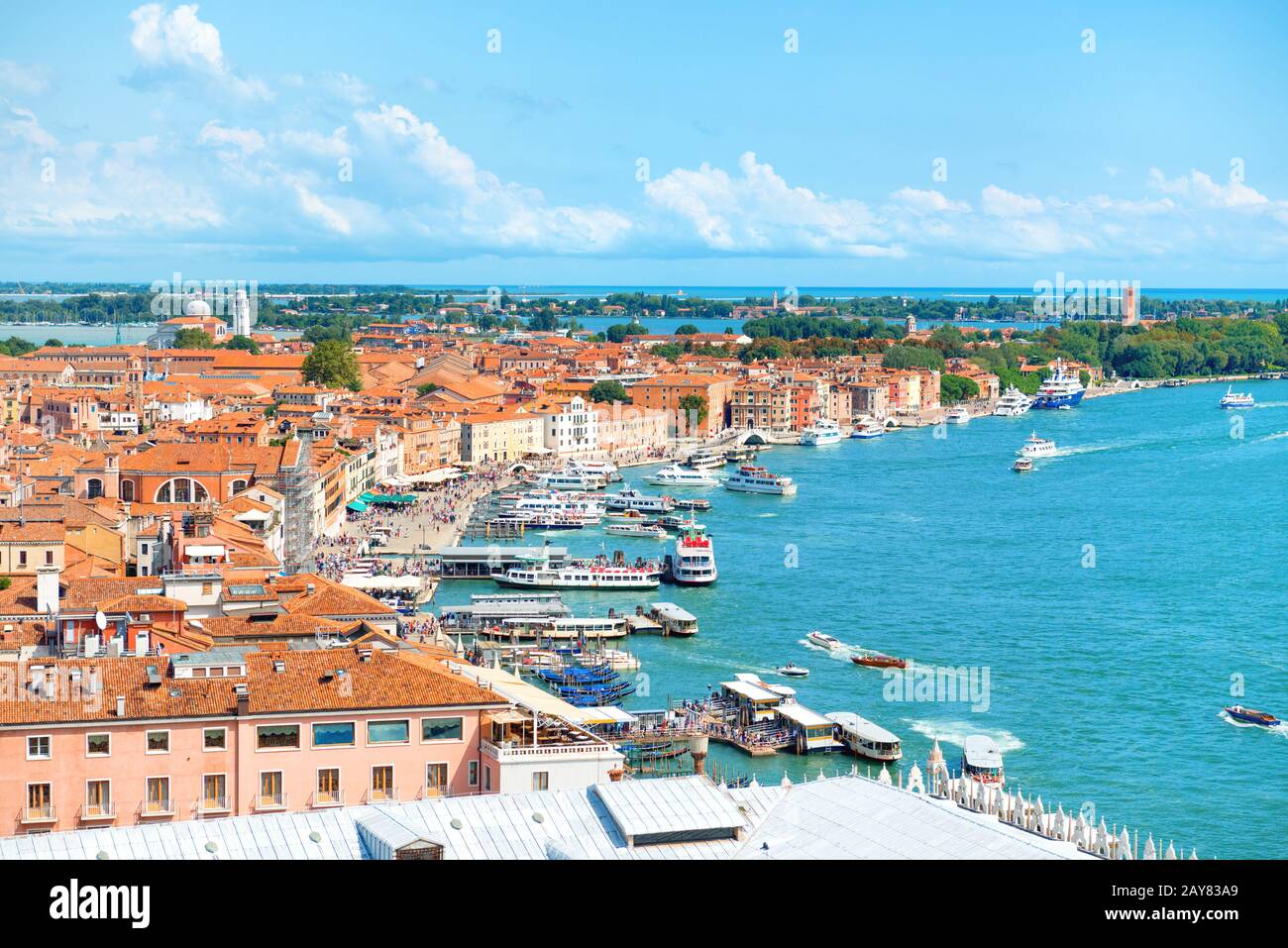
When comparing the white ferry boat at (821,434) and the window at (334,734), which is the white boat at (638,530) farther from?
the window at (334,734)

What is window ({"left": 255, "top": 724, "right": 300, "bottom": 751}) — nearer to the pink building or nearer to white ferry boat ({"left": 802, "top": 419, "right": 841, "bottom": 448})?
the pink building

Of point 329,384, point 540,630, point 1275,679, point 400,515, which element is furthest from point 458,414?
point 1275,679

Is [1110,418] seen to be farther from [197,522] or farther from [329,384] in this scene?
[197,522]

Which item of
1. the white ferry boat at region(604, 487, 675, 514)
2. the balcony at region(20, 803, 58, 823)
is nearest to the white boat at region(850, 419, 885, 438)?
the white ferry boat at region(604, 487, 675, 514)

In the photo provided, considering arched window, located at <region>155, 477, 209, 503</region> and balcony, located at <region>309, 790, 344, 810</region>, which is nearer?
balcony, located at <region>309, 790, 344, 810</region>

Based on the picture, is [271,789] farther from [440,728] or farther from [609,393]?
[609,393]
